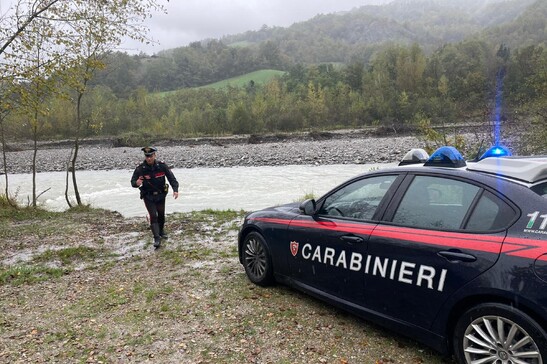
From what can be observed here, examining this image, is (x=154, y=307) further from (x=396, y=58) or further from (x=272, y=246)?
(x=396, y=58)

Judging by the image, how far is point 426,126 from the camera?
10.8m

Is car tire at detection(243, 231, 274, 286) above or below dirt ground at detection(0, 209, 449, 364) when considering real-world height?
above

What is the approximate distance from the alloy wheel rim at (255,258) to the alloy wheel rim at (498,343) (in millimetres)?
2540

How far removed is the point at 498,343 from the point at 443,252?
649 millimetres

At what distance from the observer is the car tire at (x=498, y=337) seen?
2.43 meters

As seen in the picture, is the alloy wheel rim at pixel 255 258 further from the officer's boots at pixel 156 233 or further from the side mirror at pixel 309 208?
the officer's boots at pixel 156 233


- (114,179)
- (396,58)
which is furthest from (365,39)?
(114,179)

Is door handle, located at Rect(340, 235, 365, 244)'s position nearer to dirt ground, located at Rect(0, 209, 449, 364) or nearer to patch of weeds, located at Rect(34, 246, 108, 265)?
dirt ground, located at Rect(0, 209, 449, 364)

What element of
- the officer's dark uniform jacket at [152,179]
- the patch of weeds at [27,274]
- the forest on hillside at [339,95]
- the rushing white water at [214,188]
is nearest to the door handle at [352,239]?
the officer's dark uniform jacket at [152,179]

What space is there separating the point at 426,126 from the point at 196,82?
109242 mm

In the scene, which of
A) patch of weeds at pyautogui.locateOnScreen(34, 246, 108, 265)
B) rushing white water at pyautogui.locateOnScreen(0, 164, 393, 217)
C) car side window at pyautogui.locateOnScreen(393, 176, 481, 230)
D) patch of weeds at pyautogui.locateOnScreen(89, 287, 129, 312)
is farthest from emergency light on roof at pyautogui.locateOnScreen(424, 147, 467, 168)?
rushing white water at pyautogui.locateOnScreen(0, 164, 393, 217)

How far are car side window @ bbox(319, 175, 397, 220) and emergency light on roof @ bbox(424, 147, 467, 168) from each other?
356 mm

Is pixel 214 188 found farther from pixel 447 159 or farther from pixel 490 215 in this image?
pixel 490 215

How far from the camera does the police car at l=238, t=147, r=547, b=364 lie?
8.22 feet
